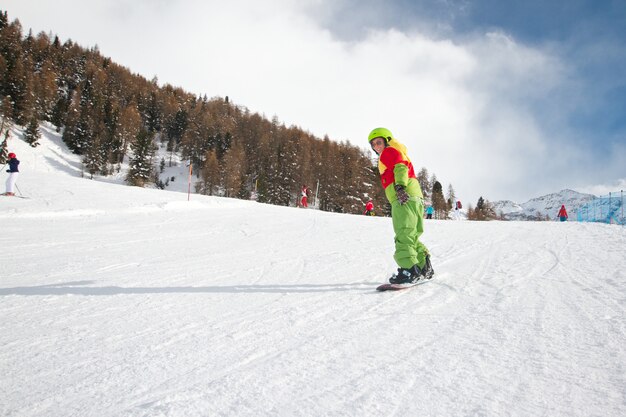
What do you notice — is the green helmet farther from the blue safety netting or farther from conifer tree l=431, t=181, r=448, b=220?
conifer tree l=431, t=181, r=448, b=220

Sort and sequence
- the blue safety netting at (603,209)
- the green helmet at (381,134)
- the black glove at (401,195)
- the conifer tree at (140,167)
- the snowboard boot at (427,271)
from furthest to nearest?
1. the conifer tree at (140,167)
2. the blue safety netting at (603,209)
3. the green helmet at (381,134)
4. the snowboard boot at (427,271)
5. the black glove at (401,195)

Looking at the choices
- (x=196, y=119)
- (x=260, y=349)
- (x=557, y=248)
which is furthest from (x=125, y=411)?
(x=196, y=119)

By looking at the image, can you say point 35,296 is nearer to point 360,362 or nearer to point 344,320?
point 344,320

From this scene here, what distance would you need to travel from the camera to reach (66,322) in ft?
7.74

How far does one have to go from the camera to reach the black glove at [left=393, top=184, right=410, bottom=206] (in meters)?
3.62

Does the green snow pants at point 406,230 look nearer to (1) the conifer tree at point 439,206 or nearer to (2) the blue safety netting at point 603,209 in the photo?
(2) the blue safety netting at point 603,209

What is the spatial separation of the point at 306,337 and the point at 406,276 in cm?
178

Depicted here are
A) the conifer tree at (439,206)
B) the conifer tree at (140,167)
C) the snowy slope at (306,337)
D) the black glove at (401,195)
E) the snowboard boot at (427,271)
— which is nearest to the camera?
the snowy slope at (306,337)

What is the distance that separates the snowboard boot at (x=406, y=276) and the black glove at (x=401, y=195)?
734mm

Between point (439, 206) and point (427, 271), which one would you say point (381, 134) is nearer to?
point (427, 271)

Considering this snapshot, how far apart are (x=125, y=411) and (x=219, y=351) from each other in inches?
24.1

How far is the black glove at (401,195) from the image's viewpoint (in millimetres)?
3625

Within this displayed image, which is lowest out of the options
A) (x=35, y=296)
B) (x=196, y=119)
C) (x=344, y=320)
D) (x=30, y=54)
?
(x=35, y=296)

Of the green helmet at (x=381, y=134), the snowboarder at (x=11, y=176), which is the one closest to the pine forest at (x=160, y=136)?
the snowboarder at (x=11, y=176)
